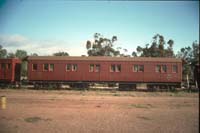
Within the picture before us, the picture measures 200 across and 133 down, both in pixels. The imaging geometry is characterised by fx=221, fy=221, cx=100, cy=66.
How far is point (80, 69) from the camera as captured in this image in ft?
81.4

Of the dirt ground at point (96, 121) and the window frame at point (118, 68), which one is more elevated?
the window frame at point (118, 68)

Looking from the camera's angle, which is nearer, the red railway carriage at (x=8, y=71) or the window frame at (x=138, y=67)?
the window frame at (x=138, y=67)

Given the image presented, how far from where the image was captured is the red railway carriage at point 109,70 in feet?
80.8

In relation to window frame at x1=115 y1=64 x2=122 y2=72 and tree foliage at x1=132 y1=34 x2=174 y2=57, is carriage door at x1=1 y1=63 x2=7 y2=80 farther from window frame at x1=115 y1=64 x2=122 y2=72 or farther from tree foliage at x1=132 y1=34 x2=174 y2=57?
tree foliage at x1=132 y1=34 x2=174 y2=57

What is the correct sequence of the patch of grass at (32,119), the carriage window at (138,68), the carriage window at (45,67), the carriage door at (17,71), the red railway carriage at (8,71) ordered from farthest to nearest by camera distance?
1. the carriage door at (17,71)
2. the red railway carriage at (8,71)
3. the carriage window at (45,67)
4. the carriage window at (138,68)
5. the patch of grass at (32,119)

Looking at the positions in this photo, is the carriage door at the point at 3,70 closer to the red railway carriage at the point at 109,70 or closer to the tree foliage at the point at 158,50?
the red railway carriage at the point at 109,70

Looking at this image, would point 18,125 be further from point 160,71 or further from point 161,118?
point 160,71

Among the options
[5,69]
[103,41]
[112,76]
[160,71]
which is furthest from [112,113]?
[103,41]

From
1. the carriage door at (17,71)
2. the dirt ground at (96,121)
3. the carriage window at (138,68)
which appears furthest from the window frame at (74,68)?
the dirt ground at (96,121)

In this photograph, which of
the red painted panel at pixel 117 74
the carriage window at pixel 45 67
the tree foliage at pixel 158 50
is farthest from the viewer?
the tree foliage at pixel 158 50

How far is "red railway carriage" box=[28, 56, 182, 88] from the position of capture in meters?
24.6

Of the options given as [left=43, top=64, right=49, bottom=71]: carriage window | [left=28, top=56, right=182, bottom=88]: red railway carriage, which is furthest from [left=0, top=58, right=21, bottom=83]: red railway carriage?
[left=43, top=64, right=49, bottom=71]: carriage window

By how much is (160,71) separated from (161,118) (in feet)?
47.5

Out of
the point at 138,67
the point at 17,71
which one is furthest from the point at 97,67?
the point at 17,71
